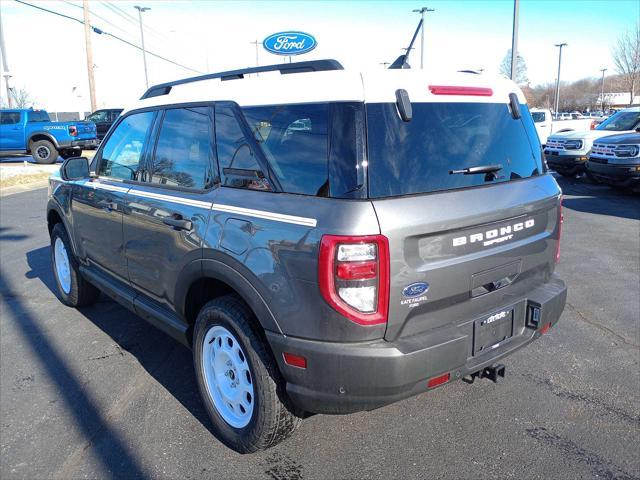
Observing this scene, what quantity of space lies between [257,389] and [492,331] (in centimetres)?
122

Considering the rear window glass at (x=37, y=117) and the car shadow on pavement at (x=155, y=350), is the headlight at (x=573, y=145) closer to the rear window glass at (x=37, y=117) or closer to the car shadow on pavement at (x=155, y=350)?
the car shadow on pavement at (x=155, y=350)

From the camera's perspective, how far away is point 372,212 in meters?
2.20

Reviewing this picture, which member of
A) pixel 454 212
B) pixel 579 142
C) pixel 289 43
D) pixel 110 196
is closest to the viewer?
pixel 454 212

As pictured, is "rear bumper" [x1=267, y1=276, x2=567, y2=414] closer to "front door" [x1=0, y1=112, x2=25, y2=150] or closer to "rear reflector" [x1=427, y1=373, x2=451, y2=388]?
"rear reflector" [x1=427, y1=373, x2=451, y2=388]

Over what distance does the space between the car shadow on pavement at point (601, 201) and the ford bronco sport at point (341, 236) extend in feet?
24.4

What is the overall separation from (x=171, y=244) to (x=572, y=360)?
296 cm

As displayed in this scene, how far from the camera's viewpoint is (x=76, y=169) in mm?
4398

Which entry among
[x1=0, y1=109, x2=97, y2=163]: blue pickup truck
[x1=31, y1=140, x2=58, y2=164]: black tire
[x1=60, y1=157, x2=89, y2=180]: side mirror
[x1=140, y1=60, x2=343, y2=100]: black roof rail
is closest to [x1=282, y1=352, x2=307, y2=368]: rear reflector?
[x1=140, y1=60, x2=343, y2=100]: black roof rail

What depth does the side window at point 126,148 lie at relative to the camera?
3680 millimetres

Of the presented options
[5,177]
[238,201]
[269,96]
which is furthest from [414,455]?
[5,177]

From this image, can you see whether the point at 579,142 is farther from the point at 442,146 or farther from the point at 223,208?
the point at 223,208

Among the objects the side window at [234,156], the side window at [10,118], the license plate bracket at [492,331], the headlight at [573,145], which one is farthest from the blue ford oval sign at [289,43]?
the side window at [10,118]

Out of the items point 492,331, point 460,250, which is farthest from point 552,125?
point 460,250

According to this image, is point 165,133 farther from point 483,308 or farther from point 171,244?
point 483,308
